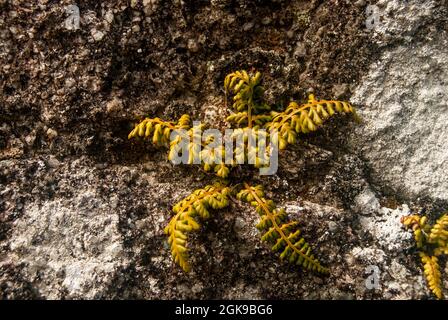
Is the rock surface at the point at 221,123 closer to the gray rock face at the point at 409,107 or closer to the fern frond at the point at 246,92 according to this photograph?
the gray rock face at the point at 409,107

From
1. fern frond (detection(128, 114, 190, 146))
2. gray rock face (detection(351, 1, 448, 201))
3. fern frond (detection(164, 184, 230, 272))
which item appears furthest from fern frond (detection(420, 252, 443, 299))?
fern frond (detection(128, 114, 190, 146))

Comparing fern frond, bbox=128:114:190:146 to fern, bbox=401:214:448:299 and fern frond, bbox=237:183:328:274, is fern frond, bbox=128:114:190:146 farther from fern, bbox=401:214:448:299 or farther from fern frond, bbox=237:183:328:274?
fern, bbox=401:214:448:299

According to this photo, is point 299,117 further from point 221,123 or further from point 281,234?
point 281,234

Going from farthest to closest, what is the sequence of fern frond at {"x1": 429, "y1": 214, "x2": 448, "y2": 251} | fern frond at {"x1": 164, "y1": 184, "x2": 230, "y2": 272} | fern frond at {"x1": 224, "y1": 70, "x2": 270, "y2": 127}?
fern frond at {"x1": 224, "y1": 70, "x2": 270, "y2": 127}
fern frond at {"x1": 429, "y1": 214, "x2": 448, "y2": 251}
fern frond at {"x1": 164, "y1": 184, "x2": 230, "y2": 272}

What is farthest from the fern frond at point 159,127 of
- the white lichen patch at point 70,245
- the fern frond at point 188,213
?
the white lichen patch at point 70,245

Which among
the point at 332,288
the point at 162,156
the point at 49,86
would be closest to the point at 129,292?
the point at 162,156

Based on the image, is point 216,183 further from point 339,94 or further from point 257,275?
point 339,94
